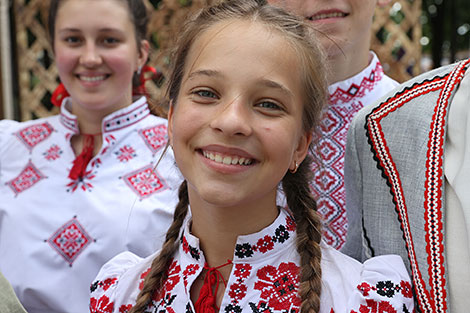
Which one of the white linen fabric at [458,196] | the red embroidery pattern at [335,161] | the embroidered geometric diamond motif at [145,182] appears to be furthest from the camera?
the embroidered geometric diamond motif at [145,182]

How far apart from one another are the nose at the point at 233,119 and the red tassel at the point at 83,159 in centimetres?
106

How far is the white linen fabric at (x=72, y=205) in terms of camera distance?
211 centimetres

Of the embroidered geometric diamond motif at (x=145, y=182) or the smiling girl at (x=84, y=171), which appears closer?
the smiling girl at (x=84, y=171)

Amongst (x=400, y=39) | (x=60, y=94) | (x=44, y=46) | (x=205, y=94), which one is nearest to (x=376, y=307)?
(x=205, y=94)

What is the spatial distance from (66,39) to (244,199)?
130 cm

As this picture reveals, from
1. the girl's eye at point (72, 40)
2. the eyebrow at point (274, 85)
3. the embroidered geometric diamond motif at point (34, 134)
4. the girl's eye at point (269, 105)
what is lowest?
the embroidered geometric diamond motif at point (34, 134)

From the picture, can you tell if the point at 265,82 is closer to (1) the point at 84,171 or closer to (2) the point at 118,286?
(2) the point at 118,286

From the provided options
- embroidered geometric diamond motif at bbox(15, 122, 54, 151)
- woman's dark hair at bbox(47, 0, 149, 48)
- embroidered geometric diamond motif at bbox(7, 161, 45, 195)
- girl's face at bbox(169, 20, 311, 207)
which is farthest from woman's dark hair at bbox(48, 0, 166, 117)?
girl's face at bbox(169, 20, 311, 207)

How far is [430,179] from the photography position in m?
1.31

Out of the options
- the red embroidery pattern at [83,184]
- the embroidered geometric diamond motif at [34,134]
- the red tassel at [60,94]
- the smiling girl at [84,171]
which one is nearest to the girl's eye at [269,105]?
the smiling girl at [84,171]

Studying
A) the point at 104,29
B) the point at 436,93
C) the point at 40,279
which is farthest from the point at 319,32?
the point at 40,279

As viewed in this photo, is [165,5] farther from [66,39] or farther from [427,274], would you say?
[427,274]

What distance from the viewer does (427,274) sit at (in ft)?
4.23

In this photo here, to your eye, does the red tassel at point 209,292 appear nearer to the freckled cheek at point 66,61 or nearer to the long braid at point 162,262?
the long braid at point 162,262
